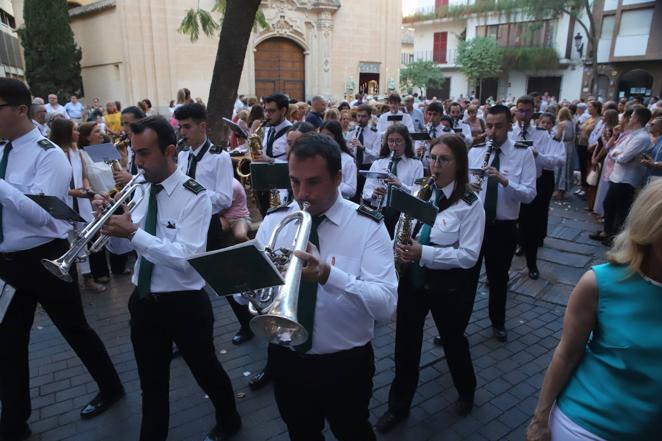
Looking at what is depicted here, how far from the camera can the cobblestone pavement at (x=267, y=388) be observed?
3707 millimetres

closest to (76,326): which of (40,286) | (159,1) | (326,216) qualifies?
(40,286)

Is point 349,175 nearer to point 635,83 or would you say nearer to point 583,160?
point 583,160

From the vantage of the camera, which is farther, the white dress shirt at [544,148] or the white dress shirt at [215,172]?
the white dress shirt at [544,148]

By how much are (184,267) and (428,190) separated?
2.05 metres

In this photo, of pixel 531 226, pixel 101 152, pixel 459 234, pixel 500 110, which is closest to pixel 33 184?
pixel 101 152

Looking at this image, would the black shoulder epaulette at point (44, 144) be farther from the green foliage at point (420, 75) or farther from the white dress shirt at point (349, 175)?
the green foliage at point (420, 75)

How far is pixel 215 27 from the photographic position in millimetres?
9289

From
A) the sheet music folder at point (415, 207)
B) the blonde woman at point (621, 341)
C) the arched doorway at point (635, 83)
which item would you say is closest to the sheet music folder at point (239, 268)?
the blonde woman at point (621, 341)

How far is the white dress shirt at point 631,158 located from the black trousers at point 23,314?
849cm

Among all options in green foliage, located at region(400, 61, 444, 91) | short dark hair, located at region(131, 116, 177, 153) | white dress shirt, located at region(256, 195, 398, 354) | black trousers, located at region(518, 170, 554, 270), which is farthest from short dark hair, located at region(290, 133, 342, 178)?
green foliage, located at region(400, 61, 444, 91)

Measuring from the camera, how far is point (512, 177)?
203 inches

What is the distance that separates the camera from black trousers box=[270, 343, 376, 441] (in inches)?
93.5

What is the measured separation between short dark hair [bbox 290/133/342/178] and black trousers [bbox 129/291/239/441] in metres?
1.51

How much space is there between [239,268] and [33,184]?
2640mm
